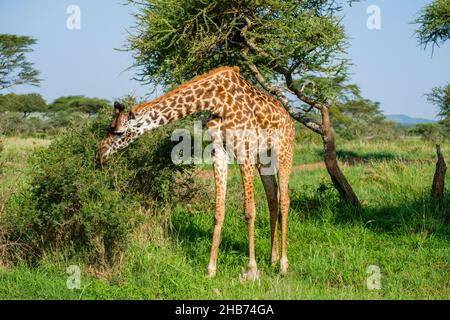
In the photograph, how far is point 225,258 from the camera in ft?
24.2

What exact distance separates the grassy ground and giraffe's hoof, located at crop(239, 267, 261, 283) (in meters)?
0.10

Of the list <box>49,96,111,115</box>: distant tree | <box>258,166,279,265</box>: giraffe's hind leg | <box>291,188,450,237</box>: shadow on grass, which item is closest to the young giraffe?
<box>258,166,279,265</box>: giraffe's hind leg

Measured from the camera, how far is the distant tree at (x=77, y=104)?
1666 inches

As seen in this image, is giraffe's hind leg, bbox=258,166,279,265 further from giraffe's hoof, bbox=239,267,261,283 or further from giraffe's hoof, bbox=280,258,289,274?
giraffe's hoof, bbox=239,267,261,283

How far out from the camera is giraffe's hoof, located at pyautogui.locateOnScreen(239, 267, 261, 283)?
6504 mm

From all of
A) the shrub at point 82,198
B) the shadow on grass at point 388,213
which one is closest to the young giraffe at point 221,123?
the shrub at point 82,198

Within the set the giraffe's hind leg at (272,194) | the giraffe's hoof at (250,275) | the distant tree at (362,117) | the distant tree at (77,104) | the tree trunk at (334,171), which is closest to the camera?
the giraffe's hoof at (250,275)

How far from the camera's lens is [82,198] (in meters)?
6.88

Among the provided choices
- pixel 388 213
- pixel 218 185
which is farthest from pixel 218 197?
pixel 388 213

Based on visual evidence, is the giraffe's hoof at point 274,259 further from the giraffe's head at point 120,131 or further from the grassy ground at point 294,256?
the giraffe's head at point 120,131

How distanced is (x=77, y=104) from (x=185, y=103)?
128 feet

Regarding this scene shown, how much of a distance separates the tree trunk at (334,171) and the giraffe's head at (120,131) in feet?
12.4
